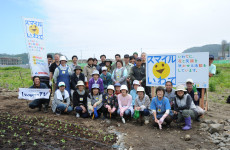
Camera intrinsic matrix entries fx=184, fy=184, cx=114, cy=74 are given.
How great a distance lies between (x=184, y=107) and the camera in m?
5.87

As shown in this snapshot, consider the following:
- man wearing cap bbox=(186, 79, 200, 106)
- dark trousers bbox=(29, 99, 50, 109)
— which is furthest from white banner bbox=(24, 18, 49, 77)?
man wearing cap bbox=(186, 79, 200, 106)

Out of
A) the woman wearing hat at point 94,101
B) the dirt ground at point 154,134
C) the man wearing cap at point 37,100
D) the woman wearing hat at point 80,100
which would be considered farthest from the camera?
the man wearing cap at point 37,100

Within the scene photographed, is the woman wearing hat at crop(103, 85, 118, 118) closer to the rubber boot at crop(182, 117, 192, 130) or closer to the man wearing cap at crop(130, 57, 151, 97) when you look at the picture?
the man wearing cap at crop(130, 57, 151, 97)

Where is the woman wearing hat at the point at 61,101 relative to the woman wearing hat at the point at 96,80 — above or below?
below

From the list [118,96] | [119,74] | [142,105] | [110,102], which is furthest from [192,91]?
[110,102]

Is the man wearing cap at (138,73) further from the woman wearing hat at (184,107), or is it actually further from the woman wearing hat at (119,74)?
the woman wearing hat at (184,107)

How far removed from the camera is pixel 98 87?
6.78 meters

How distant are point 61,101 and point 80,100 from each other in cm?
76

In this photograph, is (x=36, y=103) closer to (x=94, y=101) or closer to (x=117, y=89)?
(x=94, y=101)

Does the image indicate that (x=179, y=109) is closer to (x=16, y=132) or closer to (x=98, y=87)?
(x=98, y=87)

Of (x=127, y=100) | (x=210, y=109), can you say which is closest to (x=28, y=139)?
(x=127, y=100)

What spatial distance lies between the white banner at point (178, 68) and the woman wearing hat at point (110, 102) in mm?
1525

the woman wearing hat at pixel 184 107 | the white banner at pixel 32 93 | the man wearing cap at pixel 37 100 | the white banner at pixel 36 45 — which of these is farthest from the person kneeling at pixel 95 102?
the woman wearing hat at pixel 184 107

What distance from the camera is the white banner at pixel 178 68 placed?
6.45 metres
